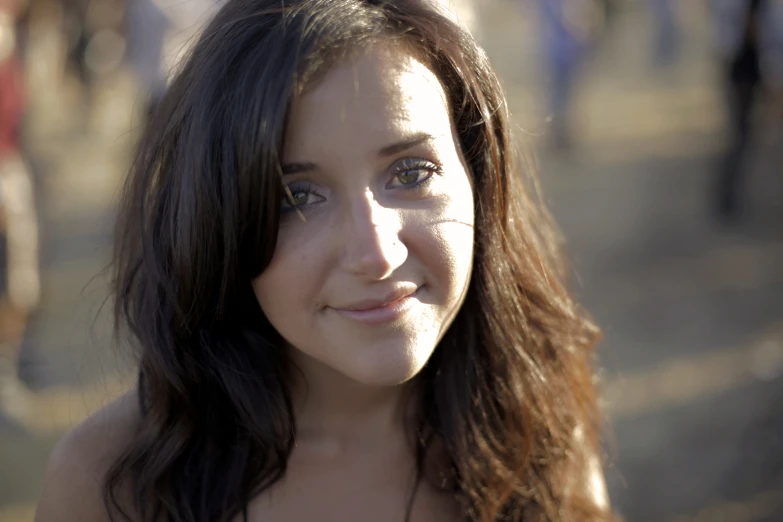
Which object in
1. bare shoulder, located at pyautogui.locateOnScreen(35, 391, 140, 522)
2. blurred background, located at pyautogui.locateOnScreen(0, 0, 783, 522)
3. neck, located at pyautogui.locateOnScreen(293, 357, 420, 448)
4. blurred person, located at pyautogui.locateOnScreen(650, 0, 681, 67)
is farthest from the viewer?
blurred person, located at pyautogui.locateOnScreen(650, 0, 681, 67)

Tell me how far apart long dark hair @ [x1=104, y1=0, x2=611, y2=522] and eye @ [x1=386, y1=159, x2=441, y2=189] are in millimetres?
141

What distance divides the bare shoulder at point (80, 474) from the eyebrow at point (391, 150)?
57 centimetres

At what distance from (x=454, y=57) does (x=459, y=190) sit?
0.73 ft

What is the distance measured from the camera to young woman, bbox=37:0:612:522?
4.21 ft

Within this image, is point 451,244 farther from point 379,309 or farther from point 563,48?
point 563,48

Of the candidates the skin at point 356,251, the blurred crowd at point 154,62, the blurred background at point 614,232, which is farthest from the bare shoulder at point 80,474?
the blurred crowd at point 154,62

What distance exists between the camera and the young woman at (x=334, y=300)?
128 cm

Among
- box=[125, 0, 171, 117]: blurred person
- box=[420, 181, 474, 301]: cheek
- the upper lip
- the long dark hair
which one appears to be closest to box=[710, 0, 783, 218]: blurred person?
box=[125, 0, 171, 117]: blurred person

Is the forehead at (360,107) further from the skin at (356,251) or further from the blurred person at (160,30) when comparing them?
the blurred person at (160,30)

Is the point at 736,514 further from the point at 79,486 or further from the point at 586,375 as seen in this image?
the point at 79,486

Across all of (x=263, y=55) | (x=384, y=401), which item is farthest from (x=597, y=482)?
(x=263, y=55)

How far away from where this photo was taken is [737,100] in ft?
16.2

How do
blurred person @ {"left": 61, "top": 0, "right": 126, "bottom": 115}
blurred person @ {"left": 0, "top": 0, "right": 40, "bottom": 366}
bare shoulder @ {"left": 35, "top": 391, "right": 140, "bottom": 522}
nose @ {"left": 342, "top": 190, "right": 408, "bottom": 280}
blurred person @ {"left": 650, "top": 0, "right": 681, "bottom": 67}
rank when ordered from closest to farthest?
1. nose @ {"left": 342, "top": 190, "right": 408, "bottom": 280}
2. bare shoulder @ {"left": 35, "top": 391, "right": 140, "bottom": 522}
3. blurred person @ {"left": 0, "top": 0, "right": 40, "bottom": 366}
4. blurred person @ {"left": 61, "top": 0, "right": 126, "bottom": 115}
5. blurred person @ {"left": 650, "top": 0, "right": 681, "bottom": 67}

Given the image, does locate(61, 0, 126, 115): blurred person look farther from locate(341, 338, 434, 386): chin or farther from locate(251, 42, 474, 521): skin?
locate(341, 338, 434, 386): chin
